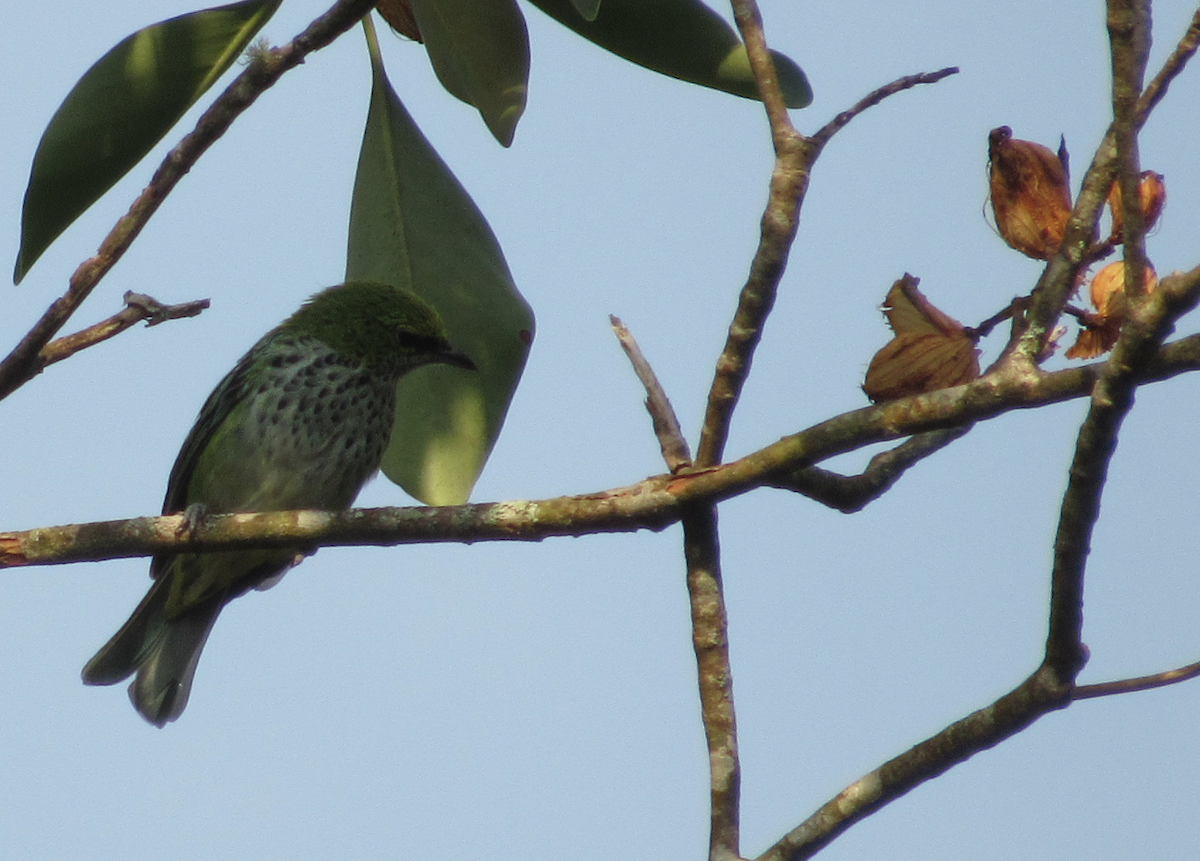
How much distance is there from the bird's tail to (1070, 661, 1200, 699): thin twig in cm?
386

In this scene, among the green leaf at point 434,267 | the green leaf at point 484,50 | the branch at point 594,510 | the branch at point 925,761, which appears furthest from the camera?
the green leaf at point 434,267

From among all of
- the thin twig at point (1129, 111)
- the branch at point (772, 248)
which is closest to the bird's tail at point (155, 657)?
the branch at point (772, 248)

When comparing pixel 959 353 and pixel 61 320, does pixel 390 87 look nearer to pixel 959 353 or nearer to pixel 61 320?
pixel 61 320

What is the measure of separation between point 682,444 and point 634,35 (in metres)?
1.30

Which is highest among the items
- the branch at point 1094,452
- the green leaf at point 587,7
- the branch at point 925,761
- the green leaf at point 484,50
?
the green leaf at point 484,50

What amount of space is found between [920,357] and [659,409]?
2.49 ft

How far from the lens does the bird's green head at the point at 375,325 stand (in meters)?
5.24

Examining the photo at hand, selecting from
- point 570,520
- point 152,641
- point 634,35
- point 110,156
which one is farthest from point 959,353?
point 152,641

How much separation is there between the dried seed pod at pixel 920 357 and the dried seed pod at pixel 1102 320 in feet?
0.74

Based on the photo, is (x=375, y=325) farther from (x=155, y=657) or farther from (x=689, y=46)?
(x=689, y=46)

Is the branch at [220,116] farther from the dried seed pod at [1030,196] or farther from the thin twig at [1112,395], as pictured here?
the thin twig at [1112,395]

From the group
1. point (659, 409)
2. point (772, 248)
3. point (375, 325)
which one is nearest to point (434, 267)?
point (375, 325)

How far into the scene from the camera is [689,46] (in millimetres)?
4000

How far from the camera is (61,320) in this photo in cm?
343
